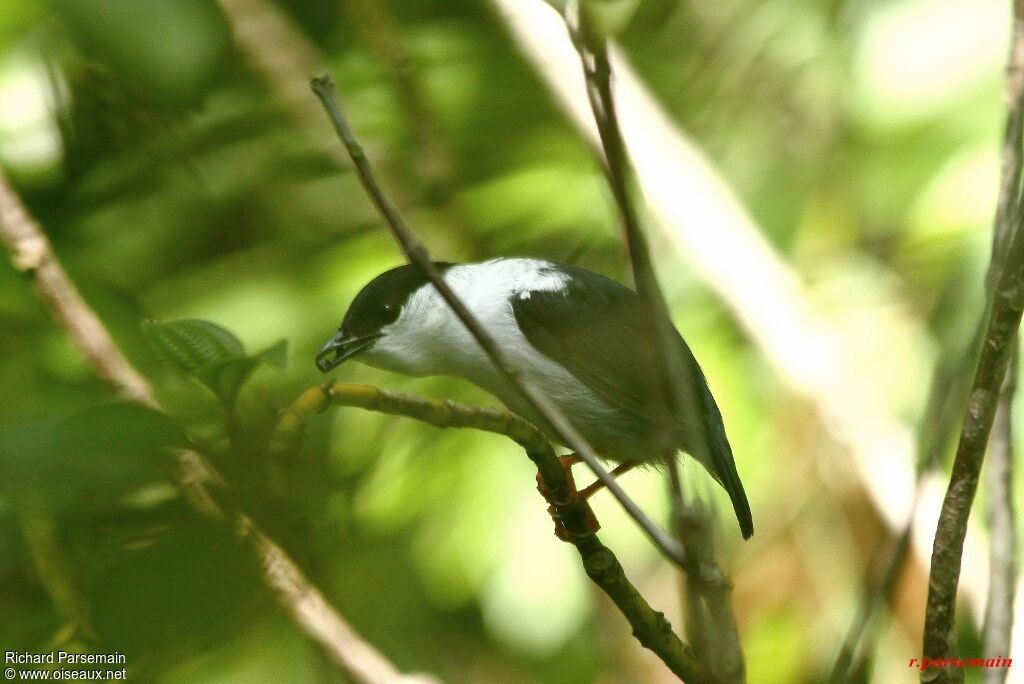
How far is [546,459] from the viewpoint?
65.7 inches

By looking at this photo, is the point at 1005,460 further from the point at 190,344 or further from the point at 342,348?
the point at 342,348

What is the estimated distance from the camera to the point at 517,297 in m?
2.68

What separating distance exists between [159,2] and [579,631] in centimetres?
207

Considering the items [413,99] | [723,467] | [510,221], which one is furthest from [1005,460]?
[413,99]

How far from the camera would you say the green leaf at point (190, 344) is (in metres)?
0.97

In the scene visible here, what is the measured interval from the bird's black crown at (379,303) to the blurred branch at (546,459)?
2.91 feet

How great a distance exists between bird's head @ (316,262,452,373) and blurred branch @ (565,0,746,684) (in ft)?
4.83

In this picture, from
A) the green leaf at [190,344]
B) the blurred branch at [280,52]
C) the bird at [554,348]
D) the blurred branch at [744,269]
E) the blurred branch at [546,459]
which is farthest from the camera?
the blurred branch at [280,52]

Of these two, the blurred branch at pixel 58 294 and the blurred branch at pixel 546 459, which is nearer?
the blurred branch at pixel 546 459

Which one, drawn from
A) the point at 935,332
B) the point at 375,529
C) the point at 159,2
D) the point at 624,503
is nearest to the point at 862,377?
the point at 935,332

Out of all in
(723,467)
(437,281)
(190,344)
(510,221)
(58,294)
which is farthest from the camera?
(510,221)

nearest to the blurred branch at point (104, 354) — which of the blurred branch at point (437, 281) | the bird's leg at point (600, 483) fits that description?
the blurred branch at point (437, 281)

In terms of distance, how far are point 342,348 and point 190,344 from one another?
159 cm

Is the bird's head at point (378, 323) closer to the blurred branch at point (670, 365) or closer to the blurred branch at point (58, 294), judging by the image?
the blurred branch at point (58, 294)
